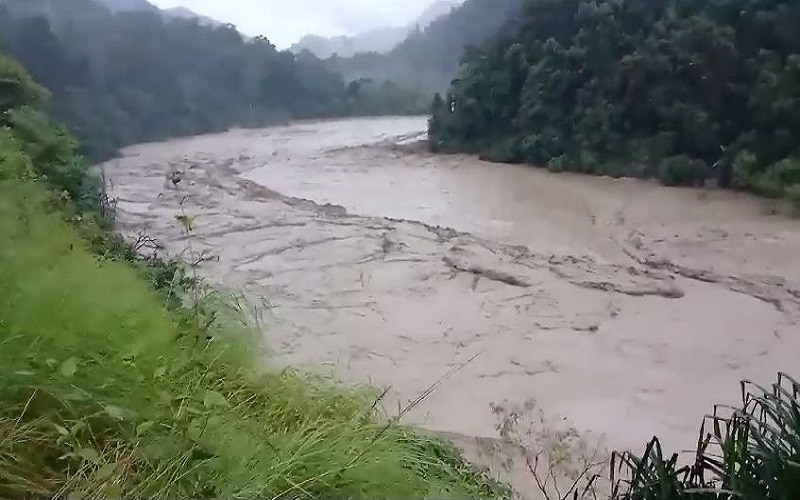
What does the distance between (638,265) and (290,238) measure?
241 cm

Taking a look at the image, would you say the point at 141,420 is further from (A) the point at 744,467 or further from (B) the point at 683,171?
(B) the point at 683,171

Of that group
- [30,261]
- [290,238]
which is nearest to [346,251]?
[290,238]

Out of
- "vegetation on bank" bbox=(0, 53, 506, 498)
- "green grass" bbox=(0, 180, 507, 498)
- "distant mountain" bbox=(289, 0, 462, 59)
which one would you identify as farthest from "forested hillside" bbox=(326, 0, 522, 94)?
"green grass" bbox=(0, 180, 507, 498)

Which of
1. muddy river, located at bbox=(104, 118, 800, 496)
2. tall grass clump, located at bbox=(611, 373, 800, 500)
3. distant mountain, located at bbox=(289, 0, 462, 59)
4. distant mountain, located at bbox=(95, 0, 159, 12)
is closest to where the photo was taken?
tall grass clump, located at bbox=(611, 373, 800, 500)

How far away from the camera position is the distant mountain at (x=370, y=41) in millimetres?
10281

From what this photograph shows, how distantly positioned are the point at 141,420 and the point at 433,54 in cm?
1033

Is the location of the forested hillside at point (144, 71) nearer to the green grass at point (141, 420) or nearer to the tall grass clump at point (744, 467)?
the green grass at point (141, 420)

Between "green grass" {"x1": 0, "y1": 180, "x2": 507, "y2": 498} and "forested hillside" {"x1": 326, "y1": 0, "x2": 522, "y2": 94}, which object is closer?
"green grass" {"x1": 0, "y1": 180, "x2": 507, "y2": 498}

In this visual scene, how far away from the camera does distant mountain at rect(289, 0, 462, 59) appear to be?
33.7 ft

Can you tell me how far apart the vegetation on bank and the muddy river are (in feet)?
2.37

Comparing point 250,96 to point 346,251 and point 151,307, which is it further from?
point 151,307

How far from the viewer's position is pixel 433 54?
11.1m

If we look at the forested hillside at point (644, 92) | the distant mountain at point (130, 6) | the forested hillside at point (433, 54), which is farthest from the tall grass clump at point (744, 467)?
the forested hillside at point (433, 54)

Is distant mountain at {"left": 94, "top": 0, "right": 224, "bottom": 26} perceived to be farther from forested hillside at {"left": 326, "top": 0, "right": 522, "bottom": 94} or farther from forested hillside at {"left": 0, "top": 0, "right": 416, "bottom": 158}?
forested hillside at {"left": 326, "top": 0, "right": 522, "bottom": 94}
